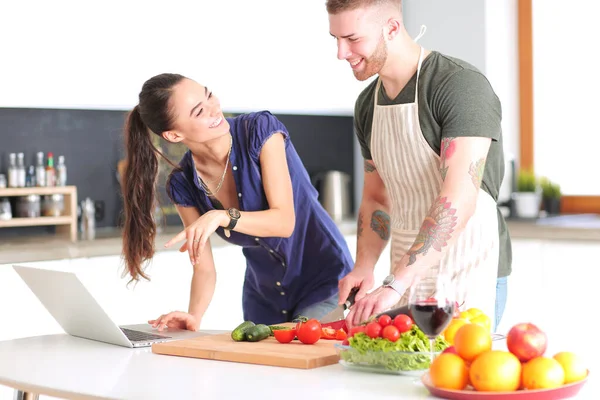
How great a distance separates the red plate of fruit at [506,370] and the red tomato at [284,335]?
0.52 metres

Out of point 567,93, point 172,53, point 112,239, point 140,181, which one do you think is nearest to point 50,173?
point 112,239

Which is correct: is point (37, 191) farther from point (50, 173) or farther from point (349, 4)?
point (349, 4)

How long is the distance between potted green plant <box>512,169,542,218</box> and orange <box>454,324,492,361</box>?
316 cm

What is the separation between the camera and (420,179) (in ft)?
7.22

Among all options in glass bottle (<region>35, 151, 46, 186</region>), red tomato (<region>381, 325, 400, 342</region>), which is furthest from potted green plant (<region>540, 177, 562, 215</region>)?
red tomato (<region>381, 325, 400, 342</region>)

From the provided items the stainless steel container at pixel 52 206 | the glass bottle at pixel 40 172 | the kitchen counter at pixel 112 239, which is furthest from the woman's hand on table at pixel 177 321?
the glass bottle at pixel 40 172

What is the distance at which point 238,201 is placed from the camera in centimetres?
241

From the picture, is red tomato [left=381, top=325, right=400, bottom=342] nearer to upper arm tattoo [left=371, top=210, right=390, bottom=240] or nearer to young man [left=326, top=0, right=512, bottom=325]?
young man [left=326, top=0, right=512, bottom=325]

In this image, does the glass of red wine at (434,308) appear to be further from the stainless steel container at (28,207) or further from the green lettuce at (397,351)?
the stainless steel container at (28,207)

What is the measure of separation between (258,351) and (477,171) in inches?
25.5

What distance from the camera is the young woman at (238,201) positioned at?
220cm

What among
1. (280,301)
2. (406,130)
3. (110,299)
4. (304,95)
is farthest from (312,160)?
(406,130)

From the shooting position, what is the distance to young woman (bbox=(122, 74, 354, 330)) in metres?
2.20

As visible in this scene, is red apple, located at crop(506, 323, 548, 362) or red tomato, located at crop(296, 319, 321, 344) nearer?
red apple, located at crop(506, 323, 548, 362)
